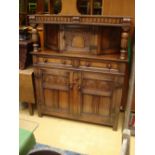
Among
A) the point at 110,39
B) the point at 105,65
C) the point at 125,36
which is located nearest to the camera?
the point at 125,36

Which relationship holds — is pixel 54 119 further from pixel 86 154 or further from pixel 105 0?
pixel 105 0

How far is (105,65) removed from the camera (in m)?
2.06

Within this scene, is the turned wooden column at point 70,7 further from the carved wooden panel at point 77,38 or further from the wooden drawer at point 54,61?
the wooden drawer at point 54,61

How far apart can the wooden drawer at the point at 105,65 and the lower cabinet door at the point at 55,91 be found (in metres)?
0.22

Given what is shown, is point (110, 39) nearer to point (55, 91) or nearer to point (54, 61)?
point (54, 61)

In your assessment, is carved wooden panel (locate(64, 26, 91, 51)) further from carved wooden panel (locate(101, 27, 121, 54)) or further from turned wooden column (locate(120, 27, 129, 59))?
turned wooden column (locate(120, 27, 129, 59))

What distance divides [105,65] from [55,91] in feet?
2.35

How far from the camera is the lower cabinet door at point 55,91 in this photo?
2264 millimetres

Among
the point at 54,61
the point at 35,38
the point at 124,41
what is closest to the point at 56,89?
the point at 54,61

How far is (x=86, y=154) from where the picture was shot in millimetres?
1885

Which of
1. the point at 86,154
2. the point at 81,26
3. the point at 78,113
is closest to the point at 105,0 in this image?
the point at 81,26

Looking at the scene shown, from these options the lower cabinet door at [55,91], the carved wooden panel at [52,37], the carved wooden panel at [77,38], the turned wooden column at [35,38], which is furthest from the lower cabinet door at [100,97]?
the turned wooden column at [35,38]

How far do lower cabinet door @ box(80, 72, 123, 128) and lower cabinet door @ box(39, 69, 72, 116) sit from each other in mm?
202
